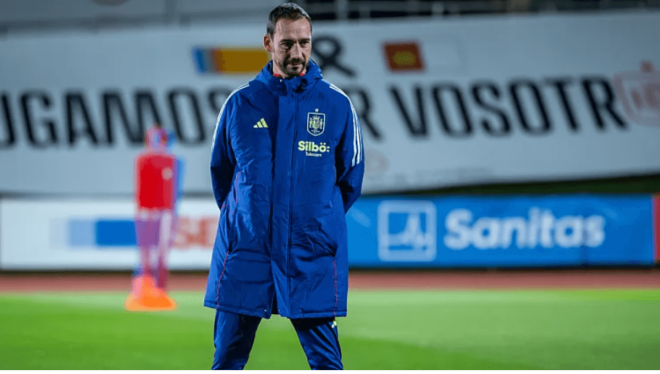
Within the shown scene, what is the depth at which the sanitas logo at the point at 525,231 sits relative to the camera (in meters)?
13.5

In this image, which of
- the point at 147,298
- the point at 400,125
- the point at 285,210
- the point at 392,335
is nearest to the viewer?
the point at 285,210

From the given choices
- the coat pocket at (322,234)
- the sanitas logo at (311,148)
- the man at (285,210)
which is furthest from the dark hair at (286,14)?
the coat pocket at (322,234)

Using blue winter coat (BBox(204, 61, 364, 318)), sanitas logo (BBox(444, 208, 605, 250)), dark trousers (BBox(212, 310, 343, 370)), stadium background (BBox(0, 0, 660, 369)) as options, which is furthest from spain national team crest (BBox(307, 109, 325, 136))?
sanitas logo (BBox(444, 208, 605, 250))

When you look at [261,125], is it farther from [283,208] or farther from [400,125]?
[400,125]

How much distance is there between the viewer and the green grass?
573cm

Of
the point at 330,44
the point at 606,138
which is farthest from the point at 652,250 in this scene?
the point at 330,44

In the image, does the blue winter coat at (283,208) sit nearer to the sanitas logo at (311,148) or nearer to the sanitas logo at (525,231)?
the sanitas logo at (311,148)

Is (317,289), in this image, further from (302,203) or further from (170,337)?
(170,337)

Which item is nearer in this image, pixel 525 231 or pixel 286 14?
pixel 286 14

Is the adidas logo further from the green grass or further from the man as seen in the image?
the green grass

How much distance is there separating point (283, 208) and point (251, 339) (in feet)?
1.86

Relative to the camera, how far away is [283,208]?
3201 mm

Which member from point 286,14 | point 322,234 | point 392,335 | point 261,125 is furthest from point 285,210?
point 392,335

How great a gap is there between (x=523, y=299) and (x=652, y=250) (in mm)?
4468
